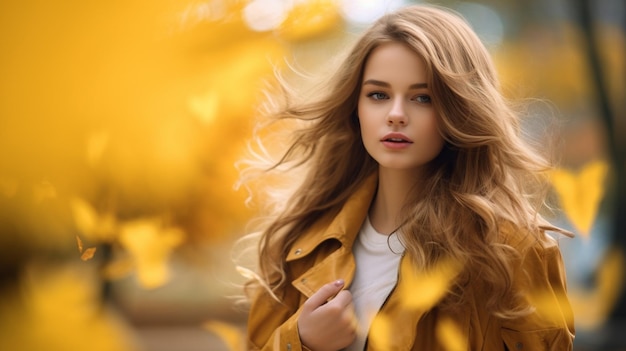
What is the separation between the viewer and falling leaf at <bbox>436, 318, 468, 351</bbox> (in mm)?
1659

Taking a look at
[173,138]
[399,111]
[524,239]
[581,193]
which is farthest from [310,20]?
[524,239]

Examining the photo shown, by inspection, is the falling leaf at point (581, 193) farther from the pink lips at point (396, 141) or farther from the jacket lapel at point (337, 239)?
the pink lips at point (396, 141)

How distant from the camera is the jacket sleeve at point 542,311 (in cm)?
167

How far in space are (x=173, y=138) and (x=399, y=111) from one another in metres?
1.77

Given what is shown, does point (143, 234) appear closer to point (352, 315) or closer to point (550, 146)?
point (352, 315)

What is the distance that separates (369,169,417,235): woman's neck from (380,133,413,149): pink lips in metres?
0.14

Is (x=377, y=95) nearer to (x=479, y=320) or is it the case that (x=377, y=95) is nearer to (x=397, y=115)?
(x=397, y=115)

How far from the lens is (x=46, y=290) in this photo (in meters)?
2.57

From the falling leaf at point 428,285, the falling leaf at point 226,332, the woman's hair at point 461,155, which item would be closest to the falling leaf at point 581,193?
the woman's hair at point 461,155

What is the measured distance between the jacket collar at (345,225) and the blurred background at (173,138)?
0.38 meters

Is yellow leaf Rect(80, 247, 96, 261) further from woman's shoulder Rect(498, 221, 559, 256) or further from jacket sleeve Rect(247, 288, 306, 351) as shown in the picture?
woman's shoulder Rect(498, 221, 559, 256)

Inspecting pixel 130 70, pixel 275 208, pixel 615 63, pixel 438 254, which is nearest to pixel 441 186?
pixel 438 254

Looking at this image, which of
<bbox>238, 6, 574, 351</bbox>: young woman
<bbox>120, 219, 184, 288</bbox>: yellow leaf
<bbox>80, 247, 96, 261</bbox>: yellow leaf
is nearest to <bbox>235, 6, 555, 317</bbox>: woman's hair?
<bbox>238, 6, 574, 351</bbox>: young woman

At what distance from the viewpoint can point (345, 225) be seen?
188 cm
